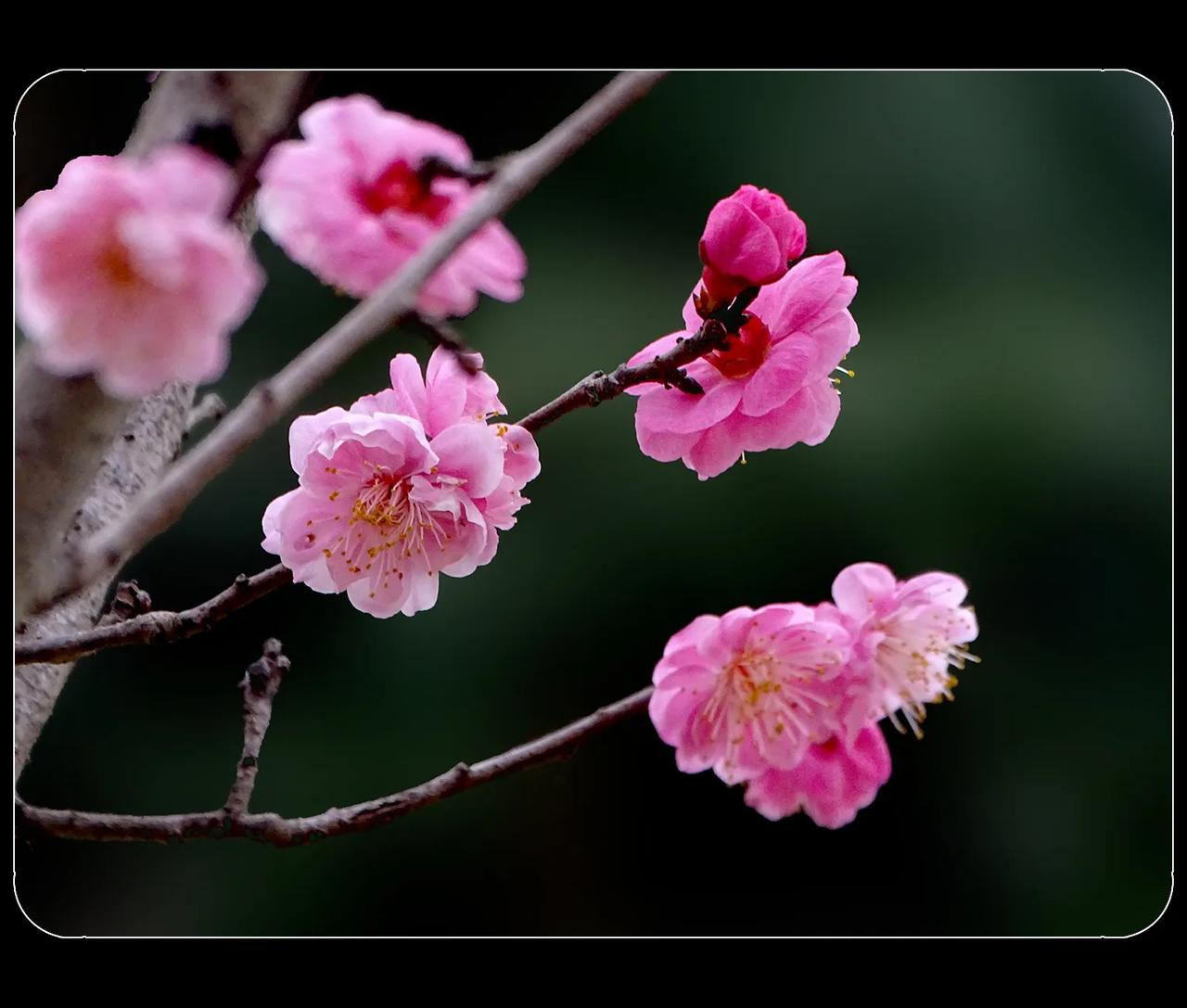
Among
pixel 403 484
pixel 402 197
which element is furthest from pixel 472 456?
pixel 402 197

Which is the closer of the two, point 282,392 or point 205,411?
point 282,392

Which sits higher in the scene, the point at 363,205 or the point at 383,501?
the point at 363,205

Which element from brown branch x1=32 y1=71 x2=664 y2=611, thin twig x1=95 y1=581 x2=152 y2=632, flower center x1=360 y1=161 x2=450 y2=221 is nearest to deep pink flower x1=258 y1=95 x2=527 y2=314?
flower center x1=360 y1=161 x2=450 y2=221

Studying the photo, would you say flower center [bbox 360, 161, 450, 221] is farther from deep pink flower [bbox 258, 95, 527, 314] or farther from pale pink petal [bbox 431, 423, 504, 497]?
pale pink petal [bbox 431, 423, 504, 497]

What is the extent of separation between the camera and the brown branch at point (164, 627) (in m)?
0.85

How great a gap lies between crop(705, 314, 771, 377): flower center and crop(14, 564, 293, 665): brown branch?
0.32m

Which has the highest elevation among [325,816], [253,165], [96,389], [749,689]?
[253,165]

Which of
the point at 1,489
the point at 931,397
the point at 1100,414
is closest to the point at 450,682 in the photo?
the point at 1,489

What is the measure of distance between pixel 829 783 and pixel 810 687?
91 mm

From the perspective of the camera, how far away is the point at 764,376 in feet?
2.86

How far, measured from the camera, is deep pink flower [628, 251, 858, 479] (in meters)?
0.87

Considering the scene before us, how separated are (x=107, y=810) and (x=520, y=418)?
444mm

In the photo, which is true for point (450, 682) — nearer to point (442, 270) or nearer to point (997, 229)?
point (442, 270)

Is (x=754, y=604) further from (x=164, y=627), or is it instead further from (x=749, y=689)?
(x=164, y=627)
